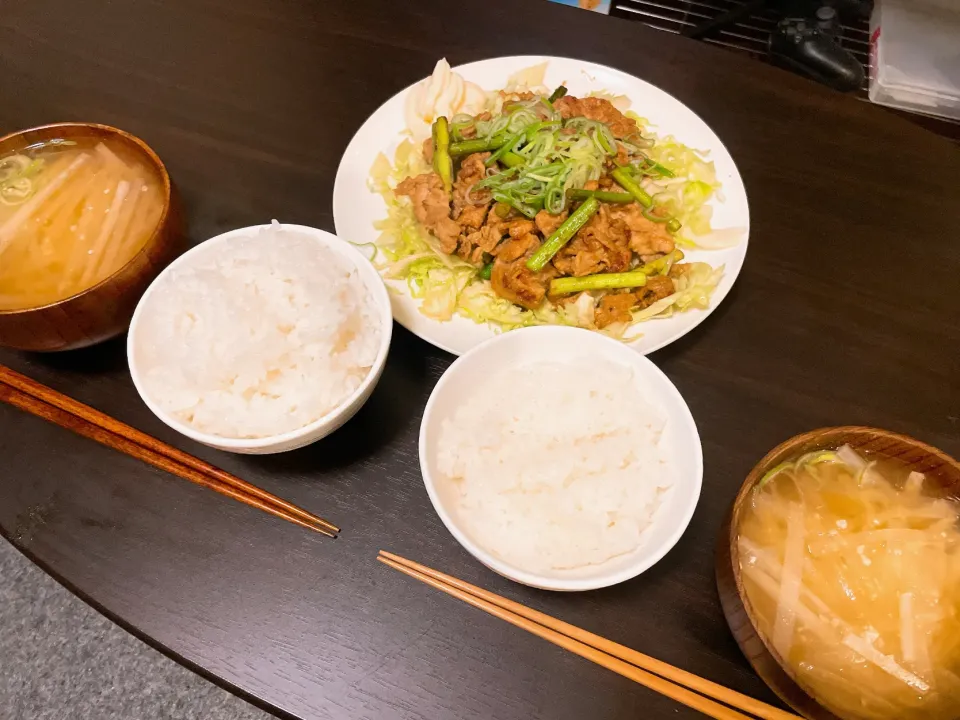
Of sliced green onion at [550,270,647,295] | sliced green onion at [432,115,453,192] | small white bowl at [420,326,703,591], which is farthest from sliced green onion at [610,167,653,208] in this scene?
small white bowl at [420,326,703,591]

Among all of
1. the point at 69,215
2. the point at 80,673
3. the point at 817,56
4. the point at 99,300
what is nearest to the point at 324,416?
the point at 99,300

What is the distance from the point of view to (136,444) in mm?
1650

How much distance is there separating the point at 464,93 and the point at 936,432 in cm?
175

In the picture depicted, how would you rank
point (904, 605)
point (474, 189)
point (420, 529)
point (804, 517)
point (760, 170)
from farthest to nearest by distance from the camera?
1. point (760, 170)
2. point (474, 189)
3. point (420, 529)
4. point (804, 517)
5. point (904, 605)

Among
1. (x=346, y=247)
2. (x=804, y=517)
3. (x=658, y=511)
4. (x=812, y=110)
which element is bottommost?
(x=658, y=511)

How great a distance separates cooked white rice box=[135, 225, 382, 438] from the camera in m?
1.51

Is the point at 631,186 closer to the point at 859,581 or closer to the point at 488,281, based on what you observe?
the point at 488,281

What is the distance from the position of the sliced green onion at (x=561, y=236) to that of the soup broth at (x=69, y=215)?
1.03 m

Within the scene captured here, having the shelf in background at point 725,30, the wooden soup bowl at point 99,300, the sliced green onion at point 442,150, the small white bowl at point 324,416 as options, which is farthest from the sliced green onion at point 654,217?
the shelf in background at point 725,30

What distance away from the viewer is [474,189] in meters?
2.09

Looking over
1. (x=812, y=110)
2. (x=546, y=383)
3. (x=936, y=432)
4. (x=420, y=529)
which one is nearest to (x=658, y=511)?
(x=546, y=383)

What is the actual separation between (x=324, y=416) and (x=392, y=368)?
0.39 meters

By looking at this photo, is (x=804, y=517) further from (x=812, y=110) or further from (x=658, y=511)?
(x=812, y=110)

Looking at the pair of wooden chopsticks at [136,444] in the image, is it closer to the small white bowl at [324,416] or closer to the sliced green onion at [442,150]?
the small white bowl at [324,416]
